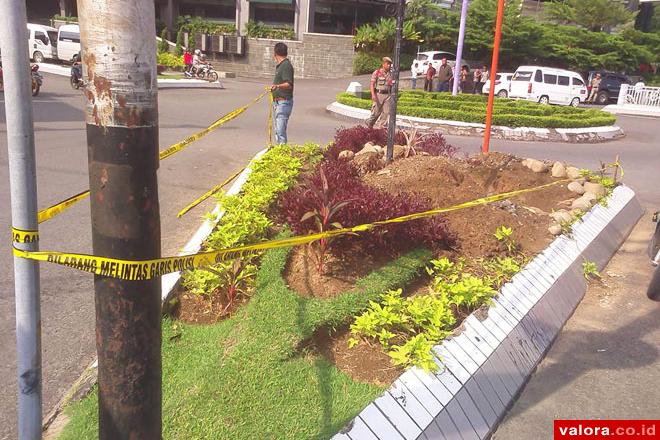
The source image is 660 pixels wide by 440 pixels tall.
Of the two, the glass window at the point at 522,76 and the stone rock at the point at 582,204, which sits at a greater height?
the glass window at the point at 522,76

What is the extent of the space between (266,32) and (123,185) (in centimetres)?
3582

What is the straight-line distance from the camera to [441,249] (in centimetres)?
492

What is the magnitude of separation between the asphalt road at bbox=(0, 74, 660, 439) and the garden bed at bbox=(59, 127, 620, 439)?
0.67 m

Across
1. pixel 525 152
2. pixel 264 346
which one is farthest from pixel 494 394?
pixel 525 152

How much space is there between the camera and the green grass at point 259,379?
2896 mm

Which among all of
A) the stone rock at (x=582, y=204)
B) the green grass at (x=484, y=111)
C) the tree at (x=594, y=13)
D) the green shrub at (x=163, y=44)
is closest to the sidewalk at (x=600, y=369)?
the stone rock at (x=582, y=204)

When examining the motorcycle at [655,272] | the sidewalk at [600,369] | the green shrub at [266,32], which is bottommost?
the sidewalk at [600,369]

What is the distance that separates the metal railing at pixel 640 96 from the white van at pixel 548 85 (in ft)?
6.18

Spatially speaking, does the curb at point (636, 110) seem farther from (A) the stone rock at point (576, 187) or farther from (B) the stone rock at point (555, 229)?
(B) the stone rock at point (555, 229)

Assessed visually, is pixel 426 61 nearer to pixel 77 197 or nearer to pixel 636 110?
pixel 636 110

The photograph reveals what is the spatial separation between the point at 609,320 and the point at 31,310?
4.48 m

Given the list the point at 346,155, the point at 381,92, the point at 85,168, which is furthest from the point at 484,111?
the point at 85,168

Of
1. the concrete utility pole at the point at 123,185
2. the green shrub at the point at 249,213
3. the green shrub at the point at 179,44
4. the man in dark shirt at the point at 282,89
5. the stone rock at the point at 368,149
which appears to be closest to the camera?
the concrete utility pole at the point at 123,185

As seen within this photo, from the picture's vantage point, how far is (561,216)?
20.2 feet
